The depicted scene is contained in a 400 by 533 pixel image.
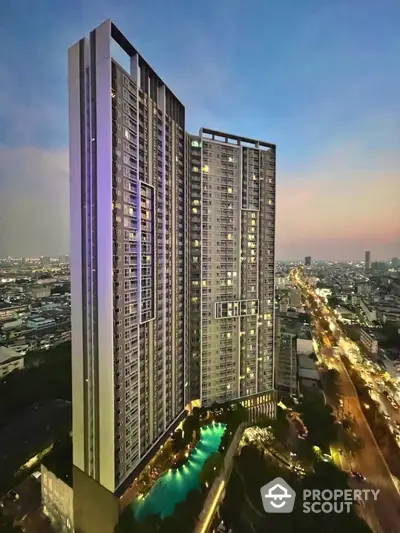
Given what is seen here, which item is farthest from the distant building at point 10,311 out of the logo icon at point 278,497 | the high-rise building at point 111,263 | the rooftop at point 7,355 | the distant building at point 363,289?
the distant building at point 363,289

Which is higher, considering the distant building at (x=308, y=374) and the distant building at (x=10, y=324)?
the distant building at (x=10, y=324)

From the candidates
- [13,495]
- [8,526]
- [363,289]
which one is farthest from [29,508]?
[363,289]

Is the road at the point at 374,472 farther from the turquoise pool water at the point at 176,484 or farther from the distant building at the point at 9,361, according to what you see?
the distant building at the point at 9,361

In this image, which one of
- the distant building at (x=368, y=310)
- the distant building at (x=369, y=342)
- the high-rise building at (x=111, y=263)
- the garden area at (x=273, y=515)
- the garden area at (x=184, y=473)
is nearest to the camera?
the garden area at (x=273, y=515)

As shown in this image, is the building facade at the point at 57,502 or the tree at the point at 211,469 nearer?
the building facade at the point at 57,502

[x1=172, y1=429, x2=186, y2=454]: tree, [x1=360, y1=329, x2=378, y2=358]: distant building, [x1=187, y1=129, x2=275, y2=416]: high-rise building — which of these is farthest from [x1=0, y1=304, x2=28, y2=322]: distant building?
[x1=360, y1=329, x2=378, y2=358]: distant building

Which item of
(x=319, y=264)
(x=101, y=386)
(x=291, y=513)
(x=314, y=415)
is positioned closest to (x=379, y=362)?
(x=314, y=415)
